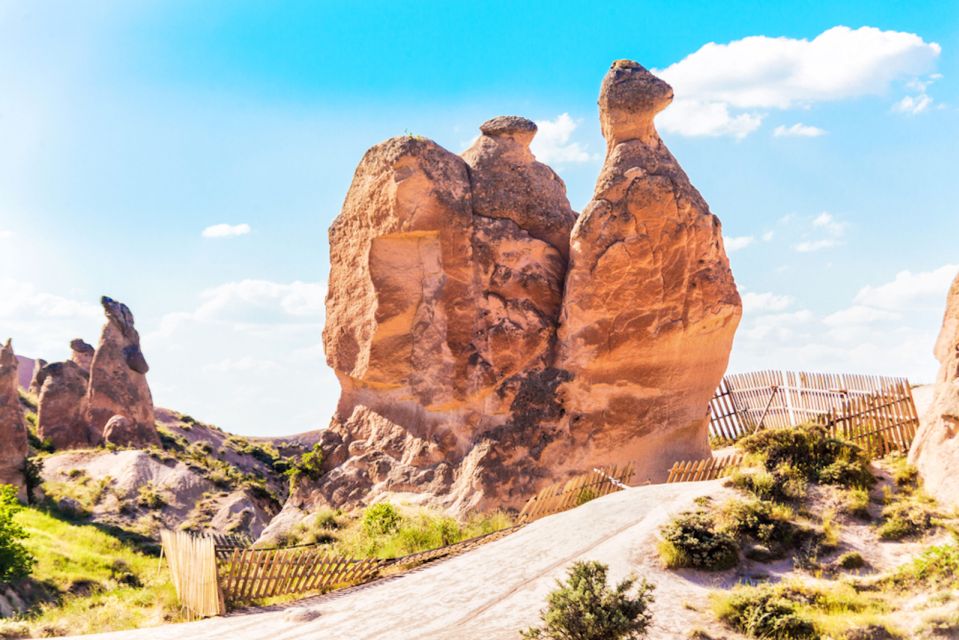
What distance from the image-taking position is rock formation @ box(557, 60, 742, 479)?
21.6 metres

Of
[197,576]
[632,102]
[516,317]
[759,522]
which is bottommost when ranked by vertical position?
[197,576]

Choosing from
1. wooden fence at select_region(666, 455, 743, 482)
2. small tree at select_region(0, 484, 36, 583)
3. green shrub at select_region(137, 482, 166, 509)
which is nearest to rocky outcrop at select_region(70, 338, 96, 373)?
green shrub at select_region(137, 482, 166, 509)

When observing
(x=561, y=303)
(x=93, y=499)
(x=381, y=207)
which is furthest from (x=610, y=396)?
(x=93, y=499)

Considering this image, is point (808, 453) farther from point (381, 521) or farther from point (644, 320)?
point (381, 521)

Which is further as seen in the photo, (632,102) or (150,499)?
(150,499)

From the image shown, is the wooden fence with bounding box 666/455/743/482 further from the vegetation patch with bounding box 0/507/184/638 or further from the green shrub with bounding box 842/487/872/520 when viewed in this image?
the vegetation patch with bounding box 0/507/184/638

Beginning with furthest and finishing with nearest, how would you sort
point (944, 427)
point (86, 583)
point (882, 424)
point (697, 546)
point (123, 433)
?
point (123, 433) < point (86, 583) < point (882, 424) < point (944, 427) < point (697, 546)

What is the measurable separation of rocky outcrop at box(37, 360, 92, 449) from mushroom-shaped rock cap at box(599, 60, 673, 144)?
101ft

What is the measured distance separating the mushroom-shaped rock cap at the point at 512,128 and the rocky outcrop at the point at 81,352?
32240 millimetres

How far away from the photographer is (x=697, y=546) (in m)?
12.3

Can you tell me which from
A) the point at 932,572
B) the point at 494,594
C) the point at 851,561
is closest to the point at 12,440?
the point at 494,594

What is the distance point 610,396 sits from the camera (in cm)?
2166

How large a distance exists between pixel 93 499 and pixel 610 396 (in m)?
23.3

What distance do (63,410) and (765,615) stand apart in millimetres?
40165
